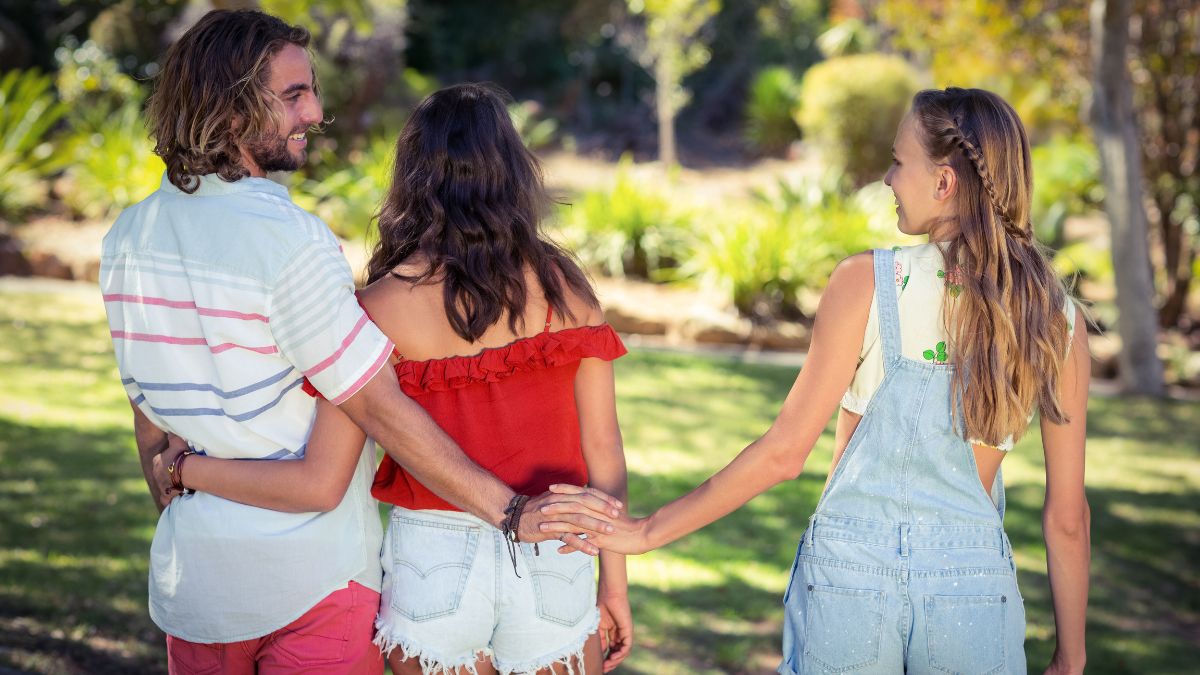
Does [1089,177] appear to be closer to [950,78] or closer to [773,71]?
[950,78]

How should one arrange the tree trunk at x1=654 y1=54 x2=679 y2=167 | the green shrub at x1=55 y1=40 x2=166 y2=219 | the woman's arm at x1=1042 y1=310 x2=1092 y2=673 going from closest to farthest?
1. the woman's arm at x1=1042 y1=310 x2=1092 y2=673
2. the green shrub at x1=55 y1=40 x2=166 y2=219
3. the tree trunk at x1=654 y1=54 x2=679 y2=167

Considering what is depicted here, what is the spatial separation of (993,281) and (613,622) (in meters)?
1.11

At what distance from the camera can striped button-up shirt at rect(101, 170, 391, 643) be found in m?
2.00

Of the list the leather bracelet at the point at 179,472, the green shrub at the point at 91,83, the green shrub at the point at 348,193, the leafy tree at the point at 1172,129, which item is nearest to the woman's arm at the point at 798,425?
the leather bracelet at the point at 179,472

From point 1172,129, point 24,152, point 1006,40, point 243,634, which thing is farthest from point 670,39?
point 243,634

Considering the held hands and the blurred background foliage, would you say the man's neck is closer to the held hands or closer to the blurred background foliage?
the blurred background foliage

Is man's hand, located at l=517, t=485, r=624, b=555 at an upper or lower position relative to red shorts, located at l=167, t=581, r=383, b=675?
upper

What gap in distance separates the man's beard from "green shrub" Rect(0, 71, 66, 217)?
10.6 metres

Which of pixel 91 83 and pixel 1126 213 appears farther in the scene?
pixel 91 83

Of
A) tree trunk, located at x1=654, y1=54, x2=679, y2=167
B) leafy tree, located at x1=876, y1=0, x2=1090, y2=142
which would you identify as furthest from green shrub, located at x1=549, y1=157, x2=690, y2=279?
tree trunk, located at x1=654, y1=54, x2=679, y2=167

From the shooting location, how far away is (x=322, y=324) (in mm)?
2010

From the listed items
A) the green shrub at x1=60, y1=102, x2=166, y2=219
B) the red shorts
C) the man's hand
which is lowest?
the green shrub at x1=60, y1=102, x2=166, y2=219

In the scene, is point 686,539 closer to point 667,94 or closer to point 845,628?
point 845,628

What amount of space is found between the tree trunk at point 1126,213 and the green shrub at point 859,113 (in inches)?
244
